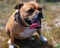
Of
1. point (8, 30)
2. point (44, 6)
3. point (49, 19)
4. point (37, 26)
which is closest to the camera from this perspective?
point (37, 26)

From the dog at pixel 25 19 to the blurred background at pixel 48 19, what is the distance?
1.59ft

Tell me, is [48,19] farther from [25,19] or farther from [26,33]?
[25,19]

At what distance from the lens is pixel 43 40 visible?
12.4 ft

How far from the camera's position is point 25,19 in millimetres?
3244

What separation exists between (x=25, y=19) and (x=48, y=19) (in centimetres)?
130

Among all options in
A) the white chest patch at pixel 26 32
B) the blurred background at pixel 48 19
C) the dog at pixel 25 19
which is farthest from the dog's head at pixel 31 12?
the blurred background at pixel 48 19

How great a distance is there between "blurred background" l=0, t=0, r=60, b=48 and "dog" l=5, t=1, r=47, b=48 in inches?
19.0

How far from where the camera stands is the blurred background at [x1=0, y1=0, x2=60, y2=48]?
3.88 metres

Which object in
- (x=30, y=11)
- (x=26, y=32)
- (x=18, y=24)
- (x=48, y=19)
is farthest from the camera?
(x=48, y=19)

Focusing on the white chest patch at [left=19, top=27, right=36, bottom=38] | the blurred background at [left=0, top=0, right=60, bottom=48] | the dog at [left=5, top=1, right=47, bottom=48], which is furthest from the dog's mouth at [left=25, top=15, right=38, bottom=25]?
the blurred background at [left=0, top=0, right=60, bottom=48]

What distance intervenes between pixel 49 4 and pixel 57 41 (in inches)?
55.7

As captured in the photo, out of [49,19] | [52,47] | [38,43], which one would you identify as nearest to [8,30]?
[38,43]

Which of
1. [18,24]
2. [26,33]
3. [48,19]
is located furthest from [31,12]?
[48,19]

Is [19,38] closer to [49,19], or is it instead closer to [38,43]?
[38,43]
